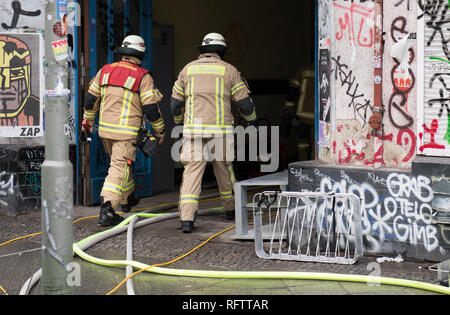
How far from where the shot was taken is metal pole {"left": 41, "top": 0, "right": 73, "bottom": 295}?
5289 millimetres

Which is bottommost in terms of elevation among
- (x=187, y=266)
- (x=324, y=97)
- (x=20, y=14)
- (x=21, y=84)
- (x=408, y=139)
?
(x=187, y=266)

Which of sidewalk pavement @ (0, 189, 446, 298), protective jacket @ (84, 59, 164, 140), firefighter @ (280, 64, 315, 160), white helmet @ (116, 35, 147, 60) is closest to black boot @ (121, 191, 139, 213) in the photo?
sidewalk pavement @ (0, 189, 446, 298)

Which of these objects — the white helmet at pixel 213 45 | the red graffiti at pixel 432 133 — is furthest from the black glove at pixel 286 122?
the red graffiti at pixel 432 133

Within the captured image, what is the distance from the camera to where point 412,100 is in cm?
678

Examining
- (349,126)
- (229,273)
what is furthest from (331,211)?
(229,273)

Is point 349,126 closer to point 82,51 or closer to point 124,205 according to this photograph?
point 124,205

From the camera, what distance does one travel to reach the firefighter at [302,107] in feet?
37.2

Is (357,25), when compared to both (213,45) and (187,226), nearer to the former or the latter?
(213,45)

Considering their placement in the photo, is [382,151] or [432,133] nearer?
[432,133]

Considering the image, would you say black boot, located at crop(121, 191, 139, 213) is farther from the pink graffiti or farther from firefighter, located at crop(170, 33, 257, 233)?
the pink graffiti

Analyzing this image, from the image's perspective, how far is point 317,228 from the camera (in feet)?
23.3

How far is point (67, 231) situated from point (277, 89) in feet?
29.8

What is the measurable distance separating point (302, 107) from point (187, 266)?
5247 mm

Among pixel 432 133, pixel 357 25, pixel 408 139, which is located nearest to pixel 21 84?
pixel 357 25
